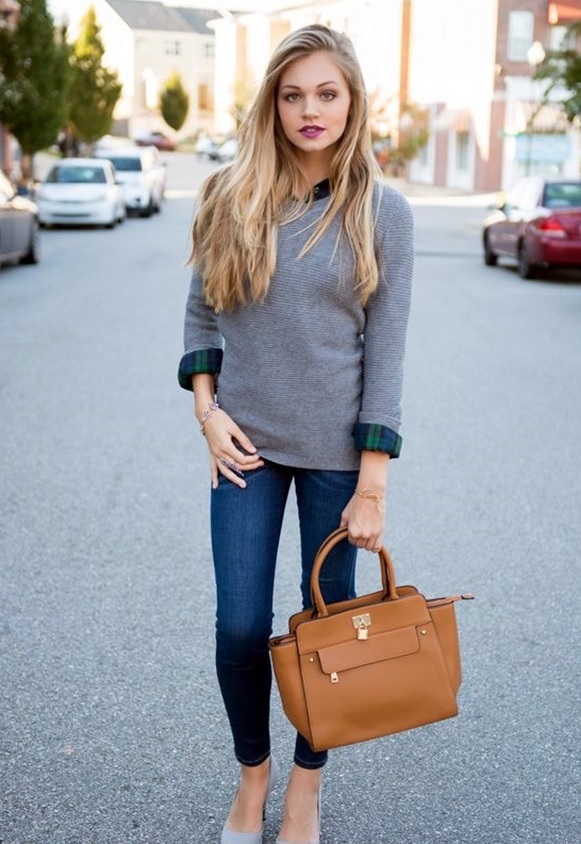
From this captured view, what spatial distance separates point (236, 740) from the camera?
289 cm

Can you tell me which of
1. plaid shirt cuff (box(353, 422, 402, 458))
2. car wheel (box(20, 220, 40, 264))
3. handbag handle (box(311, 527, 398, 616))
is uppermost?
plaid shirt cuff (box(353, 422, 402, 458))

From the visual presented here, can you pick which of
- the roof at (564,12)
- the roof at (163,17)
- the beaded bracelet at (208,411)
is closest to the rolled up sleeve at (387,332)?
the beaded bracelet at (208,411)

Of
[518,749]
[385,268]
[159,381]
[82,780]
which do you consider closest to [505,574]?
[518,749]

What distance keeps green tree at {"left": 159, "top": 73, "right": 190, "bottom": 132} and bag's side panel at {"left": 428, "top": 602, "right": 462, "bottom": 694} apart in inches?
3807

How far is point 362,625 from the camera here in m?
2.62

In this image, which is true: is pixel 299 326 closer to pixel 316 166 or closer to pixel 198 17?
pixel 316 166

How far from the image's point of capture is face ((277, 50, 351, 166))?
265 cm

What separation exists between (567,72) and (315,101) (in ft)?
70.6

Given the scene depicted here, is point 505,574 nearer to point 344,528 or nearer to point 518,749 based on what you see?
point 518,749

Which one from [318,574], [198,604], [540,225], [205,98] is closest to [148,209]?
[540,225]

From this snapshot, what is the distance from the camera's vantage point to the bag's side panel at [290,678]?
2.60m

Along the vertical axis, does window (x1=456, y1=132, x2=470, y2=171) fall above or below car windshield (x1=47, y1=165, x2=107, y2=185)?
below

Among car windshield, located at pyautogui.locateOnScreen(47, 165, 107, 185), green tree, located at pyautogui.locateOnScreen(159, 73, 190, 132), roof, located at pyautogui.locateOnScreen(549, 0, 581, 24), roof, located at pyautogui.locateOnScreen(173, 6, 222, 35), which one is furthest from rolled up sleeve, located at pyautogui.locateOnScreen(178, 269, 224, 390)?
roof, located at pyautogui.locateOnScreen(173, 6, 222, 35)

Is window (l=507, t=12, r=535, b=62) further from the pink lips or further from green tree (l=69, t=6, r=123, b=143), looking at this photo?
the pink lips
